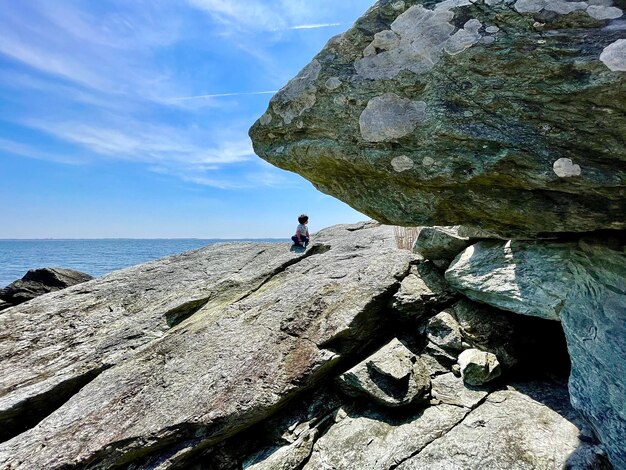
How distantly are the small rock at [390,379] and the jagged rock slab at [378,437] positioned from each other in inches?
10.9

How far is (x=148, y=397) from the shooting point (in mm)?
5934

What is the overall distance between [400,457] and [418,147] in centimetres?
426

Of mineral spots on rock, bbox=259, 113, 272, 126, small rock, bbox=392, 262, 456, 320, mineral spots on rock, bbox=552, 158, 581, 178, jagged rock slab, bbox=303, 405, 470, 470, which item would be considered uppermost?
mineral spots on rock, bbox=259, 113, 272, 126

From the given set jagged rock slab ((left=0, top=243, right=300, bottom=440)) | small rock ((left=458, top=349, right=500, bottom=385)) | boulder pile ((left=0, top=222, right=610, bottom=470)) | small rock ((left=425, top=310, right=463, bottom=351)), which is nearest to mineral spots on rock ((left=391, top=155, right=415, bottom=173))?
boulder pile ((left=0, top=222, right=610, bottom=470))

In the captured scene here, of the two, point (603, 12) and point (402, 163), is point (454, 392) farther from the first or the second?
point (603, 12)

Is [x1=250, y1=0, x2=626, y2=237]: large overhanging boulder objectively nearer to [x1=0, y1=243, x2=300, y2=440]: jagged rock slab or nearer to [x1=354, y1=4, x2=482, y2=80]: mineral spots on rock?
[x1=354, y1=4, x2=482, y2=80]: mineral spots on rock

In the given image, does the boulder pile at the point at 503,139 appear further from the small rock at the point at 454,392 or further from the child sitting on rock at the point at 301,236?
the child sitting on rock at the point at 301,236

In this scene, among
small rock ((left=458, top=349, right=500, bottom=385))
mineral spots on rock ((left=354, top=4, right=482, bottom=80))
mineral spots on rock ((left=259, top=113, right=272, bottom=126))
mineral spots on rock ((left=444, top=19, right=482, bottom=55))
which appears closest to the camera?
mineral spots on rock ((left=444, top=19, right=482, bottom=55))

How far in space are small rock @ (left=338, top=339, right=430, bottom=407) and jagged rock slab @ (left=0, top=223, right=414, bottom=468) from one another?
0.52m

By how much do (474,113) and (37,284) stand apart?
17674mm

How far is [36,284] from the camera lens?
14.6 metres

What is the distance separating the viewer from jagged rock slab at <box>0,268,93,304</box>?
14.0 m

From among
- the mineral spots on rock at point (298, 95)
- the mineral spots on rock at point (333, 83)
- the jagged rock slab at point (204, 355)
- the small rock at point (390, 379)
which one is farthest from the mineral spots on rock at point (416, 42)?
the small rock at point (390, 379)

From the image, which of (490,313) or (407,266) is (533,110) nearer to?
(490,313)
